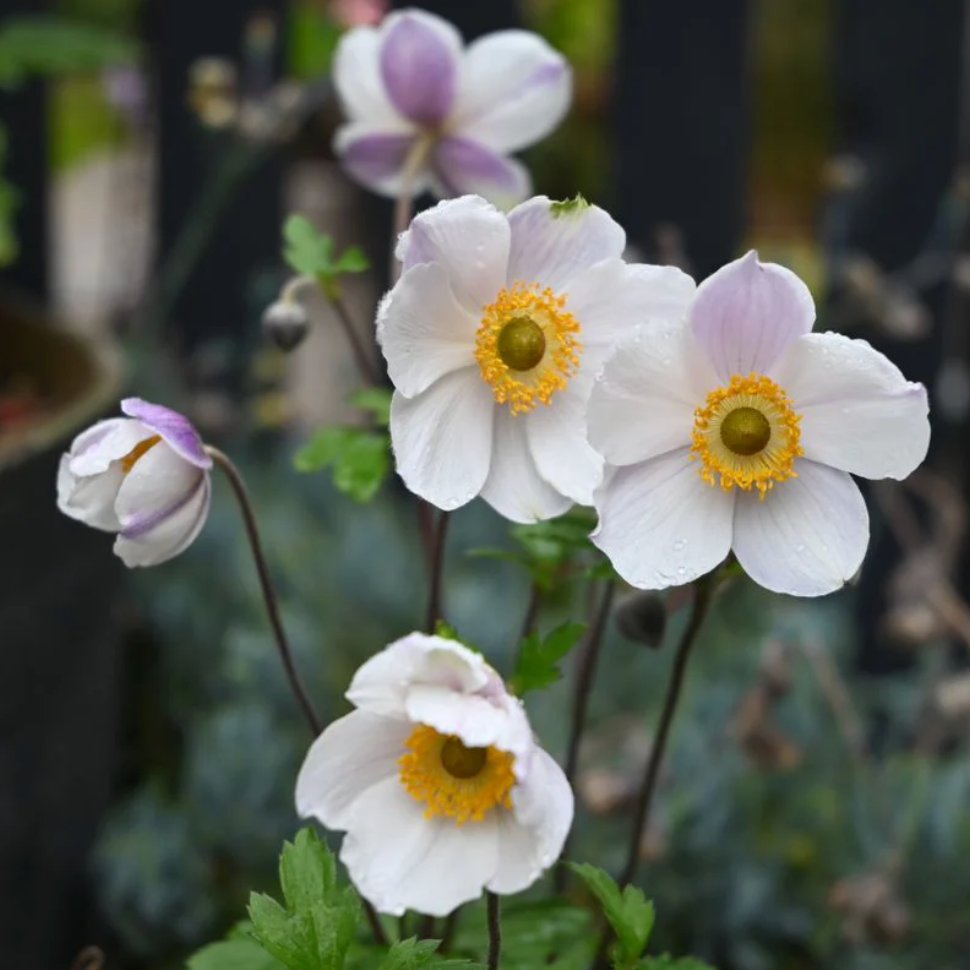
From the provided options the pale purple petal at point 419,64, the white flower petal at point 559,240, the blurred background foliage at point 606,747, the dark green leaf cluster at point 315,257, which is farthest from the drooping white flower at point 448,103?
the blurred background foliage at point 606,747

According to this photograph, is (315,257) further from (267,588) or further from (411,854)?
(411,854)

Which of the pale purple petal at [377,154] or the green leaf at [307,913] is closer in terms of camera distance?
the green leaf at [307,913]

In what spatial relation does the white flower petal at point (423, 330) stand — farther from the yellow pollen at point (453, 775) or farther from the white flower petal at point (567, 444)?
the yellow pollen at point (453, 775)

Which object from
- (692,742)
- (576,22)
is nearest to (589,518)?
(692,742)

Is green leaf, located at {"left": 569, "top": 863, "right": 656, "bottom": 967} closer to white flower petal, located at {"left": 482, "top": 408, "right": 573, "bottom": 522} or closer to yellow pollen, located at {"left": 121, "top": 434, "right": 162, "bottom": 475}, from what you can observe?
white flower petal, located at {"left": 482, "top": 408, "right": 573, "bottom": 522}

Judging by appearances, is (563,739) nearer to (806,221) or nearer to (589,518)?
(589,518)

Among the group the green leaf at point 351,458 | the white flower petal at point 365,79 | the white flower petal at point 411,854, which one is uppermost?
the white flower petal at point 365,79

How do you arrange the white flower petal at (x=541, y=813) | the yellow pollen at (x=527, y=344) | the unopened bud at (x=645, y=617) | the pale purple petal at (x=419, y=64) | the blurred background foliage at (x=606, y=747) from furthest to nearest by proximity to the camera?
the blurred background foliage at (x=606, y=747), the pale purple petal at (x=419, y=64), the unopened bud at (x=645, y=617), the yellow pollen at (x=527, y=344), the white flower petal at (x=541, y=813)
